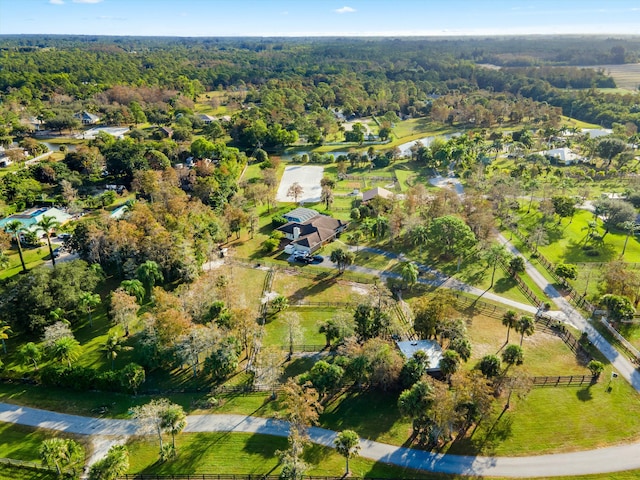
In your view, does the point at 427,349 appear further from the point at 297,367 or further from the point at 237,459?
the point at 237,459

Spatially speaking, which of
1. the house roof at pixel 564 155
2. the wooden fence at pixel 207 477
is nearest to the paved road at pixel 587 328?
the wooden fence at pixel 207 477

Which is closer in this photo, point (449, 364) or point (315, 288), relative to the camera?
point (449, 364)

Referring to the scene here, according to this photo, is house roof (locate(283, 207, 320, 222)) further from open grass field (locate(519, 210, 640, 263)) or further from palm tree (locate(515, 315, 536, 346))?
palm tree (locate(515, 315, 536, 346))

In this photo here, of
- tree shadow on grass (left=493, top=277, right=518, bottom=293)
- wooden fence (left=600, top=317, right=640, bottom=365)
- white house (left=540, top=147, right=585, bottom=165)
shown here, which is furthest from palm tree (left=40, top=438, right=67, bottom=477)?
white house (left=540, top=147, right=585, bottom=165)

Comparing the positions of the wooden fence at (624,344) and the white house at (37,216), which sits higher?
the white house at (37,216)

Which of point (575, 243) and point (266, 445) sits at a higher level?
point (575, 243)

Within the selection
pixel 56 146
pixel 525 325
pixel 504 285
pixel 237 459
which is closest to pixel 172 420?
pixel 237 459

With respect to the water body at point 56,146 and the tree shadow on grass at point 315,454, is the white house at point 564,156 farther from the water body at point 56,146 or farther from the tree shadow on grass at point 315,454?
the water body at point 56,146
